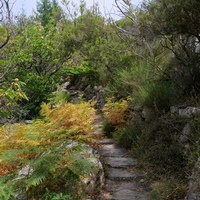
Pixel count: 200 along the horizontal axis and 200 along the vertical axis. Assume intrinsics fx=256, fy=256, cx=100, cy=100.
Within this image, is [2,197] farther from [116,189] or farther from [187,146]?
[187,146]

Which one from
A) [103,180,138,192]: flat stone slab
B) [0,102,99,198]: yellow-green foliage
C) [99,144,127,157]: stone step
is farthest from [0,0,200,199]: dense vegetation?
[103,180,138,192]: flat stone slab

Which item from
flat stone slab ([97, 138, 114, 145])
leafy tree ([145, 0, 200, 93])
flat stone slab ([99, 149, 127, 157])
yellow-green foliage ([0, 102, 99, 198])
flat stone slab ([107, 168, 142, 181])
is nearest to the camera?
yellow-green foliage ([0, 102, 99, 198])

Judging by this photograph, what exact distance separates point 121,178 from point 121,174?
133mm

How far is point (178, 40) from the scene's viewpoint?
18.2 ft

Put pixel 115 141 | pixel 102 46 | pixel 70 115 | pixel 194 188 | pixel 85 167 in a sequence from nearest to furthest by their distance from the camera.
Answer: pixel 194 188, pixel 85 167, pixel 70 115, pixel 115 141, pixel 102 46

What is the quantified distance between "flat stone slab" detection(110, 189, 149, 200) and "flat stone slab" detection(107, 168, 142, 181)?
1.49ft

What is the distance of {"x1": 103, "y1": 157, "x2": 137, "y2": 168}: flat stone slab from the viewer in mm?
4774

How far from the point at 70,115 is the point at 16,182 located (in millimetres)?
2793

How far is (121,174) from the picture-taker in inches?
175

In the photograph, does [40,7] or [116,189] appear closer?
[116,189]

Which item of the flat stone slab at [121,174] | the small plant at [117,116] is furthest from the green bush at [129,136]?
the flat stone slab at [121,174]

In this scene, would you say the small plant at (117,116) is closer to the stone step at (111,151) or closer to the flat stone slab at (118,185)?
the stone step at (111,151)

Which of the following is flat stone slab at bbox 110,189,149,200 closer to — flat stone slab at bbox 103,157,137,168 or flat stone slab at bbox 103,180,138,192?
flat stone slab at bbox 103,180,138,192

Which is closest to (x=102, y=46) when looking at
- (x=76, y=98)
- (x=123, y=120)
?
(x=76, y=98)
